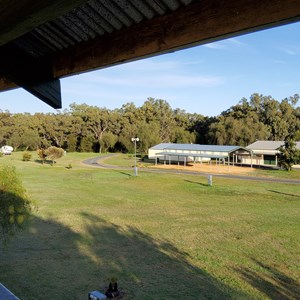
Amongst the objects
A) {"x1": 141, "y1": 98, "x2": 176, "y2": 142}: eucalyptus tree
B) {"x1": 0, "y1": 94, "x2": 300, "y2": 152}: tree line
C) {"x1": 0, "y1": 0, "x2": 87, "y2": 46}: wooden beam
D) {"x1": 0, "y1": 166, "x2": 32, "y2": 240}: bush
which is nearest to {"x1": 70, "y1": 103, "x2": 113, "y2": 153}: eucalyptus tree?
{"x1": 0, "y1": 94, "x2": 300, "y2": 152}: tree line

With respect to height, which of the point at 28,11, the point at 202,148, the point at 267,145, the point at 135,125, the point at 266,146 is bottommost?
the point at 202,148

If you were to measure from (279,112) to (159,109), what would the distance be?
30395mm

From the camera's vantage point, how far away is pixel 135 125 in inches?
3250

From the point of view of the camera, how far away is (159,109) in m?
89.8

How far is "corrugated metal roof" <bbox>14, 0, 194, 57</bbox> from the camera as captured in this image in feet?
7.66

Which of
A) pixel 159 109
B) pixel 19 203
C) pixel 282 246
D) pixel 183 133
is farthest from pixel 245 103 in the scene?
pixel 19 203

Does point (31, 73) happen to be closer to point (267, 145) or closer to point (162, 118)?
point (267, 145)

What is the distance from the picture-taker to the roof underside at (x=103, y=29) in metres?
1.64

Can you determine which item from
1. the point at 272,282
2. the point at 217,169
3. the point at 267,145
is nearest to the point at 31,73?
the point at 272,282

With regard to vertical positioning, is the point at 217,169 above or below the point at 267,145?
below

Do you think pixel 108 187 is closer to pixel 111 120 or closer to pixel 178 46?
pixel 178 46

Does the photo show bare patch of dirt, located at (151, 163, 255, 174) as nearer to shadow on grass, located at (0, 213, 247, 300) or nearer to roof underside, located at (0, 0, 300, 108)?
shadow on grass, located at (0, 213, 247, 300)

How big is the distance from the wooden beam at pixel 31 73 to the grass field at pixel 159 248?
686cm

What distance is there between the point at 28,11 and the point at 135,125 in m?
81.4
